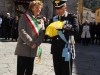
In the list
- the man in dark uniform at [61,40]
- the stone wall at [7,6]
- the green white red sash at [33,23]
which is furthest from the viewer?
the stone wall at [7,6]

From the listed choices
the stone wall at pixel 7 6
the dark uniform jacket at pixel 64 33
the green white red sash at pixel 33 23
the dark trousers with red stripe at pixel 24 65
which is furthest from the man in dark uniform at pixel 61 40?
the stone wall at pixel 7 6

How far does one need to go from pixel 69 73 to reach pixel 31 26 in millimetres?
1022

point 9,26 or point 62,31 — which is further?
point 9,26

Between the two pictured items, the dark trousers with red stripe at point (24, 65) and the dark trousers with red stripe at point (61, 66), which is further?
the dark trousers with red stripe at point (24, 65)

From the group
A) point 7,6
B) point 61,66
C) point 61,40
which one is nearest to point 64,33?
point 61,40

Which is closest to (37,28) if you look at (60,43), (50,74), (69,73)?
(60,43)

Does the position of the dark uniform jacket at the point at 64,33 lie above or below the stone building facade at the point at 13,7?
below

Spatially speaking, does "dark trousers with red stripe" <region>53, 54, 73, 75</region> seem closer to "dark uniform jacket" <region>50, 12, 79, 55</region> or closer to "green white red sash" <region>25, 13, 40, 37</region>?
"dark uniform jacket" <region>50, 12, 79, 55</region>

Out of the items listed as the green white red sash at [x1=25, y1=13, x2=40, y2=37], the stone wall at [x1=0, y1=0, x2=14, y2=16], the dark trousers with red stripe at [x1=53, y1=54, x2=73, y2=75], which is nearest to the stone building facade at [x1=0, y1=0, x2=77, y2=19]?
the stone wall at [x1=0, y1=0, x2=14, y2=16]

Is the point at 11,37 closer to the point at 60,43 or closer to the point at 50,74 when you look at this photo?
the point at 50,74

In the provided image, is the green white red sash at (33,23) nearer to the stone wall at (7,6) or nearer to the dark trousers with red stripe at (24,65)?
the dark trousers with red stripe at (24,65)

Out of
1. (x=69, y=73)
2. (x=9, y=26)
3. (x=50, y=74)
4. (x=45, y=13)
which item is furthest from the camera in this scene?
(x=45, y=13)

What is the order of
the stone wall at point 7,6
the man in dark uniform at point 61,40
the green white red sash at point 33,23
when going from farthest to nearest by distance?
the stone wall at point 7,6 < the green white red sash at point 33,23 < the man in dark uniform at point 61,40

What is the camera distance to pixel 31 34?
593 cm
